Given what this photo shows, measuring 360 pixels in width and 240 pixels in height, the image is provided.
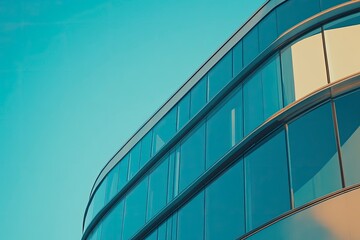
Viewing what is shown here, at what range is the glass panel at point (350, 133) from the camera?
14617 mm

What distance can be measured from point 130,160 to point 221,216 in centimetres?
1016

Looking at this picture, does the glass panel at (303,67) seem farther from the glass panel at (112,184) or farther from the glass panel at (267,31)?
the glass panel at (112,184)

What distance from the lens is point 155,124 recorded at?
27.2 meters

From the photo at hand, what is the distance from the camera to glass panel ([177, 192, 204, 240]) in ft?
65.3

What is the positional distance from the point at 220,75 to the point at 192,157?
341 cm

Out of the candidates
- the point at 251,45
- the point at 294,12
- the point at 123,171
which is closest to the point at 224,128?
the point at 251,45

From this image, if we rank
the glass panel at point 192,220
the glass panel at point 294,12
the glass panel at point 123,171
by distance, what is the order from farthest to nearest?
the glass panel at point 123,171, the glass panel at point 192,220, the glass panel at point 294,12

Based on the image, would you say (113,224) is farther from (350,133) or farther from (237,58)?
(350,133)

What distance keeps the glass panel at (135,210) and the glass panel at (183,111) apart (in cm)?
286

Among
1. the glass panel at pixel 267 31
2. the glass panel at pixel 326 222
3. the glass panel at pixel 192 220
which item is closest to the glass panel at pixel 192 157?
the glass panel at pixel 192 220

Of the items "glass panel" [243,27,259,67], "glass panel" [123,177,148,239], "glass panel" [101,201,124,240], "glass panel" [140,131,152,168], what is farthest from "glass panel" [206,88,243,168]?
"glass panel" [101,201,124,240]

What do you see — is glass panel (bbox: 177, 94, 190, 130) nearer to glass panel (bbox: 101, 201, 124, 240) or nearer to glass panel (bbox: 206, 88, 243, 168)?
glass panel (bbox: 206, 88, 243, 168)

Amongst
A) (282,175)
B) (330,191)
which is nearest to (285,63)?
(282,175)

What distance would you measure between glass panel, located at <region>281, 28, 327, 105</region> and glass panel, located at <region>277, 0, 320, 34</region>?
93cm
